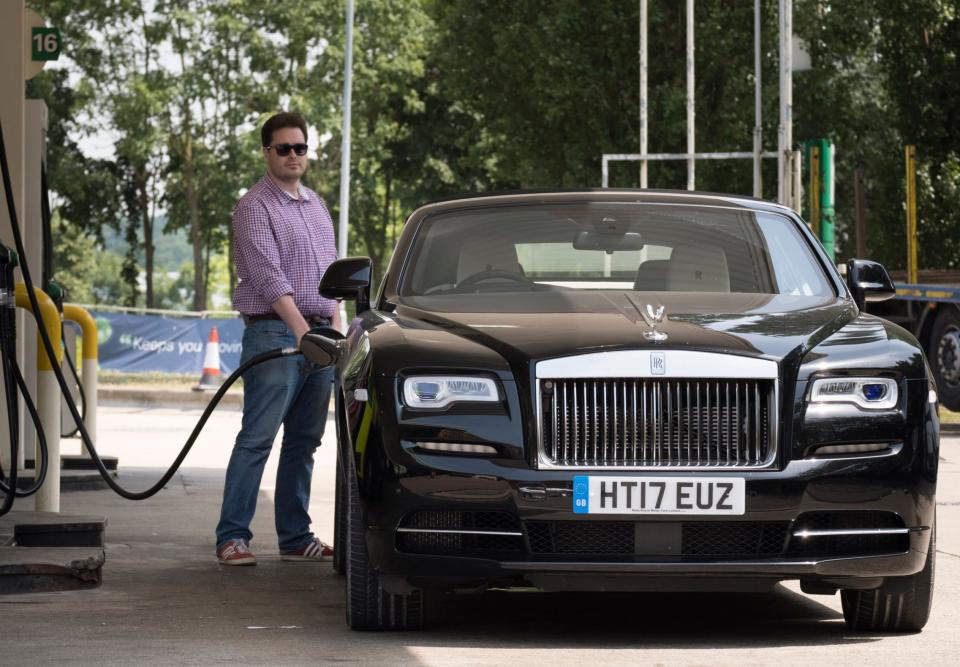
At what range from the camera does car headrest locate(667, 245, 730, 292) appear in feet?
23.6

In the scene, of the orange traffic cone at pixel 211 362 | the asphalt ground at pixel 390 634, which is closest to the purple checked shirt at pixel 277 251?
the asphalt ground at pixel 390 634

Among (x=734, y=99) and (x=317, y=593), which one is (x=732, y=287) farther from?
(x=734, y=99)

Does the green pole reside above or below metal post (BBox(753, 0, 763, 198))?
below

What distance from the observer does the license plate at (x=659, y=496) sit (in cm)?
587

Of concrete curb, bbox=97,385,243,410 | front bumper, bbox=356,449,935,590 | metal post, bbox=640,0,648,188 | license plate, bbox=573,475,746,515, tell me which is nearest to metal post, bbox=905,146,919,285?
concrete curb, bbox=97,385,243,410

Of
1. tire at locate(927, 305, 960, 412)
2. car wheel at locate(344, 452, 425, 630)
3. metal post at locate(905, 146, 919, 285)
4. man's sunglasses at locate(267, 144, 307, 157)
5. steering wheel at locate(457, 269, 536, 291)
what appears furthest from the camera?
metal post at locate(905, 146, 919, 285)

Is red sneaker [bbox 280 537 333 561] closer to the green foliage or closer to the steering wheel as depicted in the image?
the steering wheel

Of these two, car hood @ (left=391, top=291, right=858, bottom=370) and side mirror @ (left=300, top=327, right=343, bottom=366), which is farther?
side mirror @ (left=300, top=327, right=343, bottom=366)

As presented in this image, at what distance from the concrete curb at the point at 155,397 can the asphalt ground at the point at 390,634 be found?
17.2m

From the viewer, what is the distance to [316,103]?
50.3m

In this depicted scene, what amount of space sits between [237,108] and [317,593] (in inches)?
1797

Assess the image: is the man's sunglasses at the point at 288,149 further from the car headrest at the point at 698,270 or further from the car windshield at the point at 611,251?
the car headrest at the point at 698,270

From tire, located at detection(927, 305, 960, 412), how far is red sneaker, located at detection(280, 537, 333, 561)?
1270 cm

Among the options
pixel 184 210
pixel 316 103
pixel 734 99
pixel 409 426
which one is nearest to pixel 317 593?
pixel 409 426
